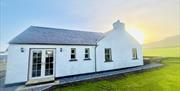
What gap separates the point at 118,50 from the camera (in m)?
13.9

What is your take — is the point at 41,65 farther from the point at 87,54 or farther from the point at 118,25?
the point at 118,25

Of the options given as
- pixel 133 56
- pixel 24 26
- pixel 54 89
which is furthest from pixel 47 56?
pixel 133 56

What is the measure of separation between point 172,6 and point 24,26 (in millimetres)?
14786

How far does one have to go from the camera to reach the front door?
29.0 ft

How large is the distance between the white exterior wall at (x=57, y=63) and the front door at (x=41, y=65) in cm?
35

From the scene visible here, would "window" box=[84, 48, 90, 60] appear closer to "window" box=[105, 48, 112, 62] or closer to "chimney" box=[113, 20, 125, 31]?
"window" box=[105, 48, 112, 62]

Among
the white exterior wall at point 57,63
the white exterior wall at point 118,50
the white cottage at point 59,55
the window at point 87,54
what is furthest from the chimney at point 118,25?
the window at point 87,54

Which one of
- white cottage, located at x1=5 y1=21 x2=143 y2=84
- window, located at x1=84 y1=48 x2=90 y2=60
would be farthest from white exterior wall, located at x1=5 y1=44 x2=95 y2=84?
window, located at x1=84 y1=48 x2=90 y2=60

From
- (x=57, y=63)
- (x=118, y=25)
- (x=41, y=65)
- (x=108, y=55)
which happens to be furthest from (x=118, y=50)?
(x=41, y=65)

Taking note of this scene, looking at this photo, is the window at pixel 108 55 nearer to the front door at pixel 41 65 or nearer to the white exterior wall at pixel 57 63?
the white exterior wall at pixel 57 63

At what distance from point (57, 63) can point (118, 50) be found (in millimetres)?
7790

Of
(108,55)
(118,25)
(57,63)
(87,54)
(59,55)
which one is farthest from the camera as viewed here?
(118,25)

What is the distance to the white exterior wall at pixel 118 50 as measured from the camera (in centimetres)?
1253

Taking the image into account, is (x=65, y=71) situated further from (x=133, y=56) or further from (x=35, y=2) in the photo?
(x=133, y=56)
